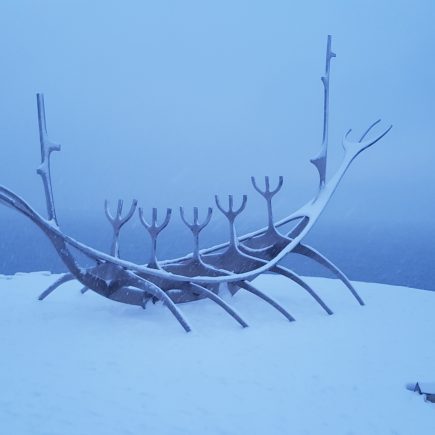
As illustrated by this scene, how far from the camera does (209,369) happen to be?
557 centimetres

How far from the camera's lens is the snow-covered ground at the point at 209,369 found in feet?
14.3

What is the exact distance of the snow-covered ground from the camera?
436 cm

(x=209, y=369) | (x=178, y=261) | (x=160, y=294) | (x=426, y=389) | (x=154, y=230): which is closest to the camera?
(x=426, y=389)

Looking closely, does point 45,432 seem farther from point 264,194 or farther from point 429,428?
point 264,194

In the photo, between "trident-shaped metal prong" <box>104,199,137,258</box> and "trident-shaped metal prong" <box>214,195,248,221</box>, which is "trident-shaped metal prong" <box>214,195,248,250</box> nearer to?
"trident-shaped metal prong" <box>214,195,248,221</box>

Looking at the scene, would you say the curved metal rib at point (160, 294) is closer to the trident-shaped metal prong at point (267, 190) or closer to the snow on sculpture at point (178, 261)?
the snow on sculpture at point (178, 261)

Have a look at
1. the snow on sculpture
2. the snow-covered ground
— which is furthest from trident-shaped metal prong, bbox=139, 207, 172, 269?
the snow-covered ground

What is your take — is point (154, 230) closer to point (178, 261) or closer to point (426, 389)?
point (178, 261)

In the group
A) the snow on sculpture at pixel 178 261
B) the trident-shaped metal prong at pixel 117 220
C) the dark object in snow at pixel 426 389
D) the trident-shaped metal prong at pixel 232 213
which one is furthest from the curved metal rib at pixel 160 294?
the dark object in snow at pixel 426 389

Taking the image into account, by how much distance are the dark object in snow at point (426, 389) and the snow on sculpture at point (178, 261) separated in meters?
2.62

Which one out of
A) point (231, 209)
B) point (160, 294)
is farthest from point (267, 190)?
point (160, 294)

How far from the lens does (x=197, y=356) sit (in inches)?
235

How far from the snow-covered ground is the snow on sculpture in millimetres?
345

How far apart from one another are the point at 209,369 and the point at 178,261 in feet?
10.7
